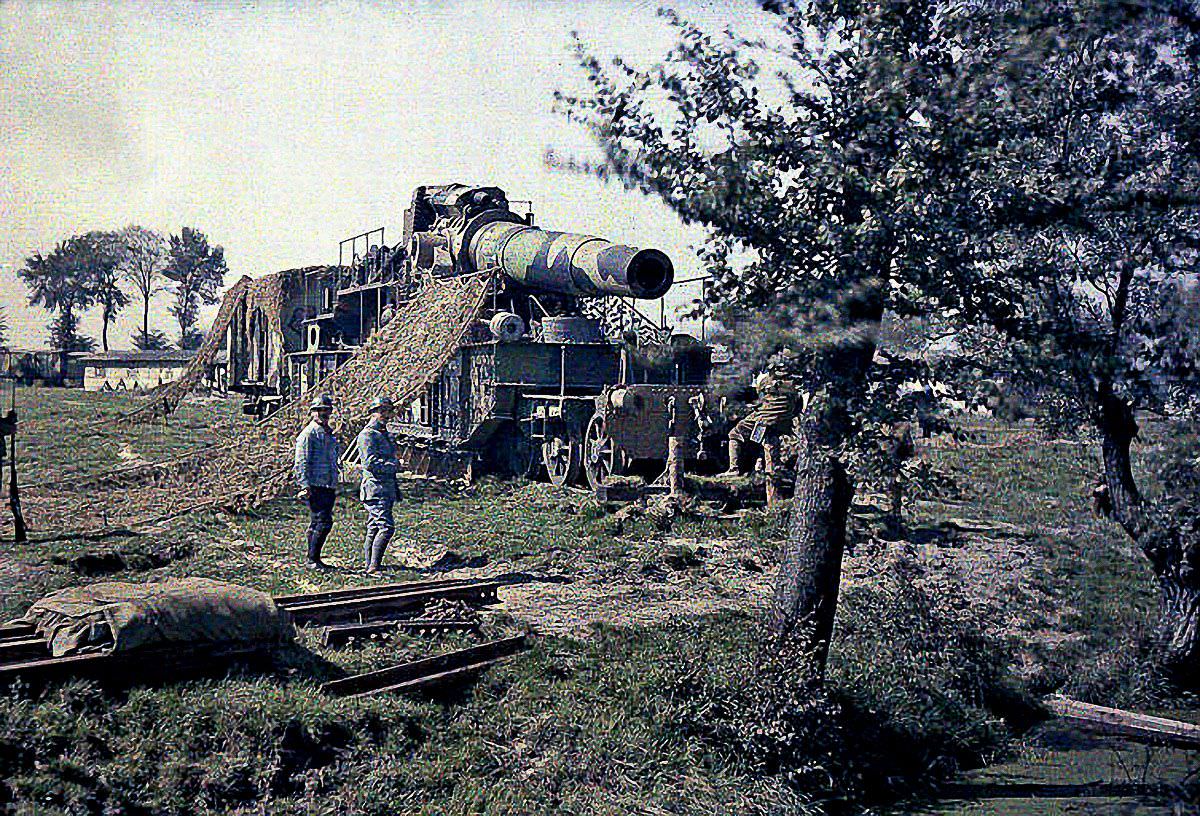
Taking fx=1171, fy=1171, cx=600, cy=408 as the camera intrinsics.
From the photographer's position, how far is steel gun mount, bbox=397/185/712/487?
15648 mm

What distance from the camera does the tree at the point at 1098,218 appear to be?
6.81 metres

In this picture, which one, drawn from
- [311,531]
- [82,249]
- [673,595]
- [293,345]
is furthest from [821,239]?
[82,249]

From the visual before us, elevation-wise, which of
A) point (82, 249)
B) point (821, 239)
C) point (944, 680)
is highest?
point (82, 249)

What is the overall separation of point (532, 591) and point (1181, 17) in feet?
22.5

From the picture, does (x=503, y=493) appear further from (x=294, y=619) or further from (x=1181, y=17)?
(x=1181, y=17)

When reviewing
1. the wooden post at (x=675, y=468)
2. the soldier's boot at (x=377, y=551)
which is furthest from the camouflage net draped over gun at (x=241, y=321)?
the soldier's boot at (x=377, y=551)

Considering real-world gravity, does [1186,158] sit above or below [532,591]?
above

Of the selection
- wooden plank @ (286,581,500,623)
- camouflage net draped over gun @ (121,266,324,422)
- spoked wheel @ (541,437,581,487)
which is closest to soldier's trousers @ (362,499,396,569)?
wooden plank @ (286,581,500,623)

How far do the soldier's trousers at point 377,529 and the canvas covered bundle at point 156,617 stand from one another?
3.50 m

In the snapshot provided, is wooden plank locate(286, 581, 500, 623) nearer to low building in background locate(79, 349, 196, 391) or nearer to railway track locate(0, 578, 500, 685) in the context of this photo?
railway track locate(0, 578, 500, 685)

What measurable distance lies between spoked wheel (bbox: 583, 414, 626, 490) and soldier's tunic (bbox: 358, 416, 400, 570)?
4257 millimetres

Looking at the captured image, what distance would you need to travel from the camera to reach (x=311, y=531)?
11.6 metres

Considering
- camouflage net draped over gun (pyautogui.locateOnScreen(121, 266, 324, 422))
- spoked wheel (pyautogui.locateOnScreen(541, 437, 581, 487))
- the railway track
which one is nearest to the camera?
the railway track

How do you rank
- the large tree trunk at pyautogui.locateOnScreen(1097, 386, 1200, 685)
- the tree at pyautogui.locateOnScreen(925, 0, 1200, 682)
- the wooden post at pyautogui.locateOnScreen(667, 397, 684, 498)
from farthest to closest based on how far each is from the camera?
the wooden post at pyautogui.locateOnScreen(667, 397, 684, 498), the large tree trunk at pyautogui.locateOnScreen(1097, 386, 1200, 685), the tree at pyautogui.locateOnScreen(925, 0, 1200, 682)
